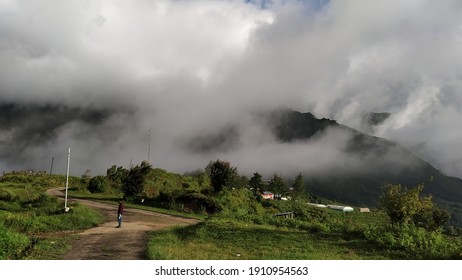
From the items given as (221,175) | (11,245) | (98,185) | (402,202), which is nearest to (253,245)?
(11,245)

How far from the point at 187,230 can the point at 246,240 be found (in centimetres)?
599

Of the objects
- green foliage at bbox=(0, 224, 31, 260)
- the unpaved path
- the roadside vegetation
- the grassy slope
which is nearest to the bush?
the grassy slope

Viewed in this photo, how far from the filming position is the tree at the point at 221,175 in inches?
2363

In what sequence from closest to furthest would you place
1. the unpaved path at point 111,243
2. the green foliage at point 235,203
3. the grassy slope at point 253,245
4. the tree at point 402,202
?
1. the unpaved path at point 111,243
2. the grassy slope at point 253,245
3. the tree at point 402,202
4. the green foliage at point 235,203

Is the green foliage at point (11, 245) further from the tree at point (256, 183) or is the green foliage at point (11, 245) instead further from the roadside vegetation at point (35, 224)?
the tree at point (256, 183)

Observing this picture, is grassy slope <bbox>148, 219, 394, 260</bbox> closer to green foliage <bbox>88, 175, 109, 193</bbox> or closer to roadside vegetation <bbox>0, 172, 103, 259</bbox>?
roadside vegetation <bbox>0, 172, 103, 259</bbox>

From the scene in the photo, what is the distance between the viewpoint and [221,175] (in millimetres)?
60062

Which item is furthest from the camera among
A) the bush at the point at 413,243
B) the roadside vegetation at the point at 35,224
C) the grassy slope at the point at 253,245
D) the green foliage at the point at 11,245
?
the bush at the point at 413,243

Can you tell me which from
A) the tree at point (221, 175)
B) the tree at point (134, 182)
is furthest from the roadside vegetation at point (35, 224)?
the tree at point (221, 175)

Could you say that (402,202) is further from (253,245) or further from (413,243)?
(253,245)

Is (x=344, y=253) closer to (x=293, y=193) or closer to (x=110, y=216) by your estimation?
(x=110, y=216)

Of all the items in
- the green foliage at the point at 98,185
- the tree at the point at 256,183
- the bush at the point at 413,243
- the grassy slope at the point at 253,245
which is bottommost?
the grassy slope at the point at 253,245

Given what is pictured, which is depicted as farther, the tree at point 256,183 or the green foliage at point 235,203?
the tree at point 256,183

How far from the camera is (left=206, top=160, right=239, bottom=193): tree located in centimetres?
6003
